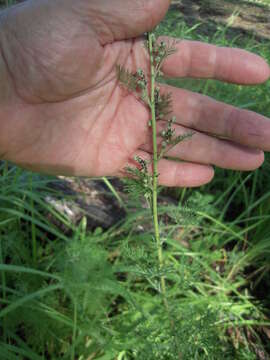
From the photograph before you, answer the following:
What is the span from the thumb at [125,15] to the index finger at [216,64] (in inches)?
9.3

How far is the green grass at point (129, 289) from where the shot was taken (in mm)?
1646

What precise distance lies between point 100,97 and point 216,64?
2.25 feet

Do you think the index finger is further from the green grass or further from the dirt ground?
the dirt ground

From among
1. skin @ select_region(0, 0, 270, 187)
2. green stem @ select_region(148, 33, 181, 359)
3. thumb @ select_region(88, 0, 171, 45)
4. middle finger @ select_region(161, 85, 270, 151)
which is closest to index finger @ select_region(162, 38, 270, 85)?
skin @ select_region(0, 0, 270, 187)

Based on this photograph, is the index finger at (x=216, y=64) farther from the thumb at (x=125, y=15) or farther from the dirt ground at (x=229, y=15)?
the dirt ground at (x=229, y=15)

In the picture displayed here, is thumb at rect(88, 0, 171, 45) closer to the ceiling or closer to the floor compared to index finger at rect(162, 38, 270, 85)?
closer to the ceiling

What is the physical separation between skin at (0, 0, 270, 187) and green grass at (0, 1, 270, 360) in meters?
0.33

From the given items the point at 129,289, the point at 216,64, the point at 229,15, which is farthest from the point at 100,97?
the point at 229,15

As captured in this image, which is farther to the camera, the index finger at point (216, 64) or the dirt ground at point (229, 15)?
the dirt ground at point (229, 15)

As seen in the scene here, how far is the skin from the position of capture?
70.2 inches

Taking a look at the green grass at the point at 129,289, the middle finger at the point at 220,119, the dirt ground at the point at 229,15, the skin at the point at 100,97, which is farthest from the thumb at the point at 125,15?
the dirt ground at the point at 229,15

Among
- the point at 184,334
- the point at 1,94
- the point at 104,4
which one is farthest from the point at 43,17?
the point at 184,334

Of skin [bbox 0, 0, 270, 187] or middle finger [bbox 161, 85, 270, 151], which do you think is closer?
skin [bbox 0, 0, 270, 187]

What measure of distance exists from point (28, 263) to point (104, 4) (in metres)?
1.51
